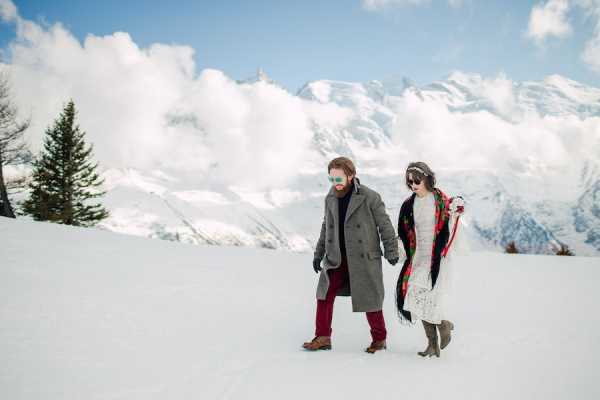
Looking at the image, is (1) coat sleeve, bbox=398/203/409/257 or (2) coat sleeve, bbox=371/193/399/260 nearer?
(2) coat sleeve, bbox=371/193/399/260

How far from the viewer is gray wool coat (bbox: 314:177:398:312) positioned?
3854 mm

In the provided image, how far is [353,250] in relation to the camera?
3904 millimetres

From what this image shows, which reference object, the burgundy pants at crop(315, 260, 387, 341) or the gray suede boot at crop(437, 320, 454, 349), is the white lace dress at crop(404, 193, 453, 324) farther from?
the burgundy pants at crop(315, 260, 387, 341)

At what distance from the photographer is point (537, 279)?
8656 millimetres

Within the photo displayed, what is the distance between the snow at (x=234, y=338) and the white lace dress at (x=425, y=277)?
1.46ft

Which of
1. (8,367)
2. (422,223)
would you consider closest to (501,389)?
(422,223)

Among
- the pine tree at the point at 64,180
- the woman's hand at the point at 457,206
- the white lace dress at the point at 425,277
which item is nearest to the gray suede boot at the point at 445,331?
the white lace dress at the point at 425,277

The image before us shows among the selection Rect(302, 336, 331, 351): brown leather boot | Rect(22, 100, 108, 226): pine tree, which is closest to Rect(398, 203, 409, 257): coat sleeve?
Rect(302, 336, 331, 351): brown leather boot

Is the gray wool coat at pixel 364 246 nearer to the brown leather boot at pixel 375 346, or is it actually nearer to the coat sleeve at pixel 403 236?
the coat sleeve at pixel 403 236

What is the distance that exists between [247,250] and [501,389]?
336 inches

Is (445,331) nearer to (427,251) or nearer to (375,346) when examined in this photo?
(375,346)

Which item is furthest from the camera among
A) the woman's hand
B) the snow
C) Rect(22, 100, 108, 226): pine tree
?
Rect(22, 100, 108, 226): pine tree

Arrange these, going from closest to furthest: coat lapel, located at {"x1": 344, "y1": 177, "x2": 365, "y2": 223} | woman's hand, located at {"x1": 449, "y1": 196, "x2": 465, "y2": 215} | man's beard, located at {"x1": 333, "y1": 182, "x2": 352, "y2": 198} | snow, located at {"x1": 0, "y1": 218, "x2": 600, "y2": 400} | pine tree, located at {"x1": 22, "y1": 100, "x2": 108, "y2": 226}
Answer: snow, located at {"x1": 0, "y1": 218, "x2": 600, "y2": 400}, woman's hand, located at {"x1": 449, "y1": 196, "x2": 465, "y2": 215}, coat lapel, located at {"x1": 344, "y1": 177, "x2": 365, "y2": 223}, man's beard, located at {"x1": 333, "y1": 182, "x2": 352, "y2": 198}, pine tree, located at {"x1": 22, "y1": 100, "x2": 108, "y2": 226}

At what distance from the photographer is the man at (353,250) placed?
3.87 meters
